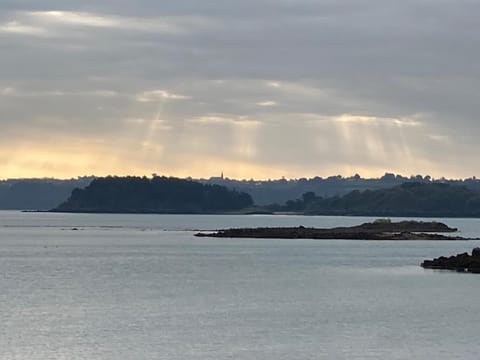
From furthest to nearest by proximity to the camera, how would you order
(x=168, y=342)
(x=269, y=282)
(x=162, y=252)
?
(x=162, y=252) < (x=269, y=282) < (x=168, y=342)

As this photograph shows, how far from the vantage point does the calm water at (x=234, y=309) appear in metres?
47.7

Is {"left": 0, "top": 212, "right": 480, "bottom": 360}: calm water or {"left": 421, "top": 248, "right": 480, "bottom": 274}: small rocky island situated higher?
{"left": 421, "top": 248, "right": 480, "bottom": 274}: small rocky island

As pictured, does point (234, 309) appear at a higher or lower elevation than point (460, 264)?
lower

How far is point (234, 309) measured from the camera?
62.9m

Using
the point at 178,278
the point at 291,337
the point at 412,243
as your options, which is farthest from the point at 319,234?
the point at 291,337

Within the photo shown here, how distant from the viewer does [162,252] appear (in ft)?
420

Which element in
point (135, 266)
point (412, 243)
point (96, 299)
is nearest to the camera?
point (96, 299)

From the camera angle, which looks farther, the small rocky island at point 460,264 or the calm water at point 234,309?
the small rocky island at point 460,264

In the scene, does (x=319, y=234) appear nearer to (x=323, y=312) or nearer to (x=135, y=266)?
(x=135, y=266)

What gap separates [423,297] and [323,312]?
11.2 metres

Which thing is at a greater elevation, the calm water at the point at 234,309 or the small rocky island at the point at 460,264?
the small rocky island at the point at 460,264

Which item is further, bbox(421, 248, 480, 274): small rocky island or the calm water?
bbox(421, 248, 480, 274): small rocky island

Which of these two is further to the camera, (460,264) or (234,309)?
(460,264)

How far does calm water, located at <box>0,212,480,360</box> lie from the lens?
47688 mm
